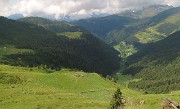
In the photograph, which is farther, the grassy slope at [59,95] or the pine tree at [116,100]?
the grassy slope at [59,95]

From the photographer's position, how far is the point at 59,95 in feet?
288

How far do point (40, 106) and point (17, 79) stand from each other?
51567 mm

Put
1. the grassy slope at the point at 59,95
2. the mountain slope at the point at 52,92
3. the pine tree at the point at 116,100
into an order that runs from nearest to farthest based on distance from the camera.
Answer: the pine tree at the point at 116,100 < the grassy slope at the point at 59,95 < the mountain slope at the point at 52,92

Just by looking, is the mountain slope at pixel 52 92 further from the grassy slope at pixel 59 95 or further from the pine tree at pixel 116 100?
the pine tree at pixel 116 100

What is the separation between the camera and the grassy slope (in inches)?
2771

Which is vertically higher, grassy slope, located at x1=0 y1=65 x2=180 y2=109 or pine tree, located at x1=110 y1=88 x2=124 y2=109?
pine tree, located at x1=110 y1=88 x2=124 y2=109

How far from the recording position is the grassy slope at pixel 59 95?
70.4m

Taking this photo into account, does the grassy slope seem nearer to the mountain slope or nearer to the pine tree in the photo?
the mountain slope

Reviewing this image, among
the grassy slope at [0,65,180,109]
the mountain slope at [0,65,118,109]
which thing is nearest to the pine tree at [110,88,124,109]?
the grassy slope at [0,65,180,109]

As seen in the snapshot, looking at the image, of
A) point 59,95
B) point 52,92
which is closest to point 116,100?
point 59,95

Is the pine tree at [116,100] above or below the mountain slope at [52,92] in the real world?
above

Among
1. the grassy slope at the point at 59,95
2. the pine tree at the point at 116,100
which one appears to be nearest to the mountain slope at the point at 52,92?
the grassy slope at the point at 59,95

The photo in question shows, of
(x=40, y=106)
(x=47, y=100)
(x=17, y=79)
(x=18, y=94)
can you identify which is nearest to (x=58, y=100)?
(x=47, y=100)

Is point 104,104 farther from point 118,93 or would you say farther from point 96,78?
point 96,78
